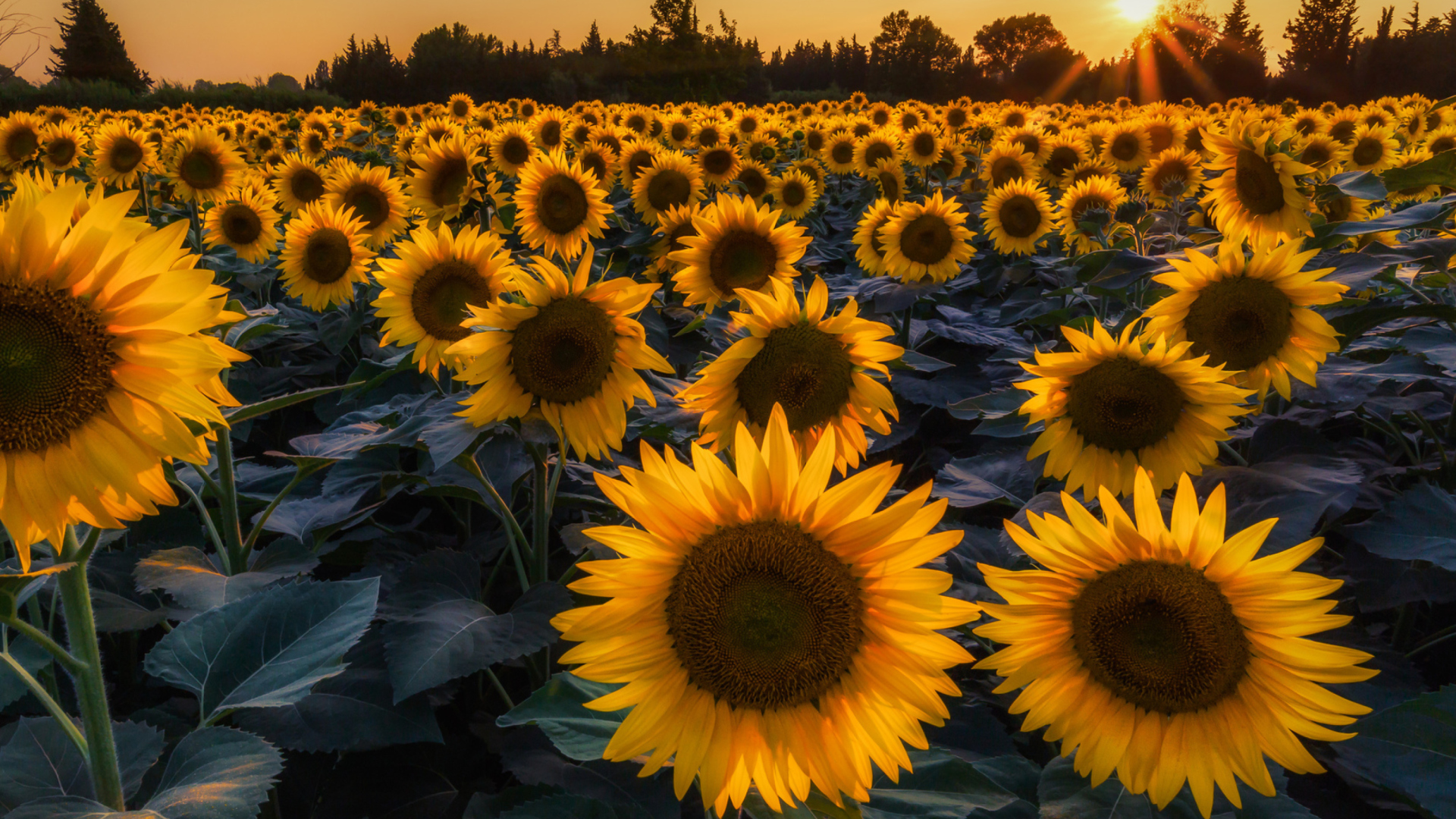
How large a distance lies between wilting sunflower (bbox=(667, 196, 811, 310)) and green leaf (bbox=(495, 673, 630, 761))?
2306mm

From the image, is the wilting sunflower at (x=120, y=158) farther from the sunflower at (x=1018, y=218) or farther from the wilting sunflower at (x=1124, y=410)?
the wilting sunflower at (x=1124, y=410)

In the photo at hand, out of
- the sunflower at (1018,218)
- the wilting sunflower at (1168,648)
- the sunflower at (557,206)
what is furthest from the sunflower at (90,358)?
the sunflower at (1018,218)

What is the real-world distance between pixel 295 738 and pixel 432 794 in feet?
1.27

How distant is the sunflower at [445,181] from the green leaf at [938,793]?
4.71 m

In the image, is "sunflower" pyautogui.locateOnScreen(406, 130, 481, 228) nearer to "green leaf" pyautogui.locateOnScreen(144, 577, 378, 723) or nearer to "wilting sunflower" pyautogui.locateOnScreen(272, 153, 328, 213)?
"wilting sunflower" pyautogui.locateOnScreen(272, 153, 328, 213)

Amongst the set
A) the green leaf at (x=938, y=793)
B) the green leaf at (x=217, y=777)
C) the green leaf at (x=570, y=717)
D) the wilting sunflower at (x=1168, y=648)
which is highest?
the wilting sunflower at (x=1168, y=648)

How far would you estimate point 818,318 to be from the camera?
2.21 meters

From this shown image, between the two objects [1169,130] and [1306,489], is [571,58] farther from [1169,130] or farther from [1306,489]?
[1306,489]

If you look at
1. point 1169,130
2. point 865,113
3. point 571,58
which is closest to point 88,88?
point 571,58

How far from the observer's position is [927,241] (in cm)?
463

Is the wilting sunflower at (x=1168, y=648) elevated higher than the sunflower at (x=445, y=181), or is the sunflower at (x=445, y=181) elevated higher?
the sunflower at (x=445, y=181)

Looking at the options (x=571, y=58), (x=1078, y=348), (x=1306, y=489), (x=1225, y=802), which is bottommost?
(x=1225, y=802)

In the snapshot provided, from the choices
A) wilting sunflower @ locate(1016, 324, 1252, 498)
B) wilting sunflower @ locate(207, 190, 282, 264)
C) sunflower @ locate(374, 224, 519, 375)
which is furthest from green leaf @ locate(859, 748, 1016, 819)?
wilting sunflower @ locate(207, 190, 282, 264)

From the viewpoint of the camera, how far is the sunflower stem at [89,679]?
132 centimetres
